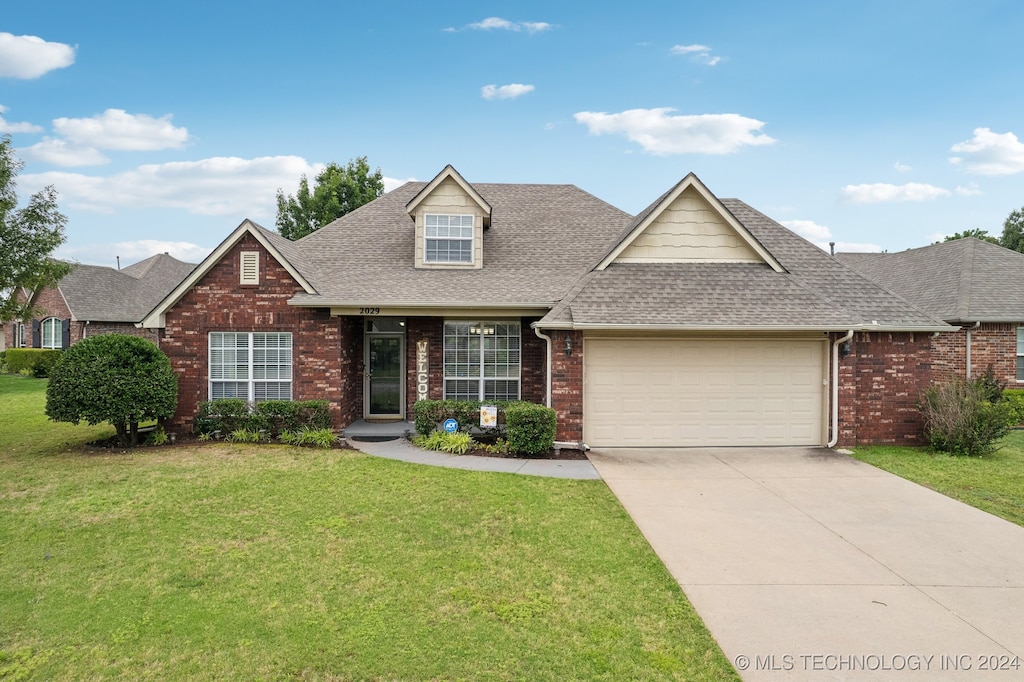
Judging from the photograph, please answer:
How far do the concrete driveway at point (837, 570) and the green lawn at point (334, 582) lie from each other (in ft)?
1.42

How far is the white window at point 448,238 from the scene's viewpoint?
13.3 m

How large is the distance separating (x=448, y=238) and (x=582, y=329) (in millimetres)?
4909

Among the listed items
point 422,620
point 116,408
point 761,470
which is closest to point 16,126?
point 116,408

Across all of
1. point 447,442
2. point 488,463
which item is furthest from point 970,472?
point 447,442

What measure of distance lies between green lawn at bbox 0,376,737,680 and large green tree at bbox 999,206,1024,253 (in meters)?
47.7

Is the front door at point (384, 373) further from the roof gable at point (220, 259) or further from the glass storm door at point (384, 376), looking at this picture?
the roof gable at point (220, 259)

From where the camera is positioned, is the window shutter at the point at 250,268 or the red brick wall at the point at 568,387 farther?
the window shutter at the point at 250,268

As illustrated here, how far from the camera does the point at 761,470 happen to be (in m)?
9.13

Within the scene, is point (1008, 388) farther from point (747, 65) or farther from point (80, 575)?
point (80, 575)

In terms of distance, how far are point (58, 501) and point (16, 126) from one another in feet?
34.4

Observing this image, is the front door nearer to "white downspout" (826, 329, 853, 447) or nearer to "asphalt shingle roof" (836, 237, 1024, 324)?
"white downspout" (826, 329, 853, 447)

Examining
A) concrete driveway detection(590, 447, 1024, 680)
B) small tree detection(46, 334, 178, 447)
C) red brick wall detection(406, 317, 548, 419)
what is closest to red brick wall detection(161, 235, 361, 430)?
small tree detection(46, 334, 178, 447)

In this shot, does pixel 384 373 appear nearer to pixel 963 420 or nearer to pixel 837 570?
pixel 837 570

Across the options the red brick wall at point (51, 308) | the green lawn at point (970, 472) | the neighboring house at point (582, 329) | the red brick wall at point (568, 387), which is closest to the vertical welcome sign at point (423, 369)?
the neighboring house at point (582, 329)
